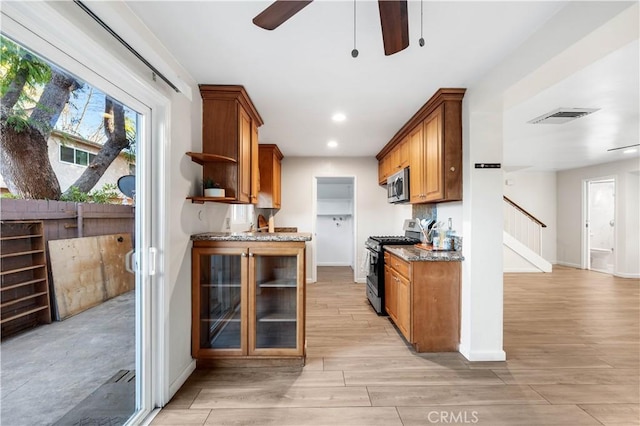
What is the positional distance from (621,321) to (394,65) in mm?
4070

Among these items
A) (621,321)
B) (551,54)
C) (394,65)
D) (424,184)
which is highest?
(394,65)

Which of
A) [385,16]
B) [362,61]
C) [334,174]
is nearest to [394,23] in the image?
[385,16]

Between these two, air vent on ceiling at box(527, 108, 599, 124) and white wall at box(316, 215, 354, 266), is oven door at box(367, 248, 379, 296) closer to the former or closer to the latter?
air vent on ceiling at box(527, 108, 599, 124)

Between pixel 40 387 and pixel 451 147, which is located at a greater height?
pixel 451 147

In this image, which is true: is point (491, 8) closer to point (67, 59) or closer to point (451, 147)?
point (451, 147)

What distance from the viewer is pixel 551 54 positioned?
1623 mm

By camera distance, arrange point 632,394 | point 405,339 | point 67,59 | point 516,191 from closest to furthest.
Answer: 1. point 67,59
2. point 632,394
3. point 405,339
4. point 516,191

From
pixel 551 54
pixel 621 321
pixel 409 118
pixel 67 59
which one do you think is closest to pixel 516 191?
pixel 621 321

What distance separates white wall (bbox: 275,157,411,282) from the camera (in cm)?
518

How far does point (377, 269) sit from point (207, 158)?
2335 millimetres

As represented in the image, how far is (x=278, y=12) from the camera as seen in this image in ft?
3.94

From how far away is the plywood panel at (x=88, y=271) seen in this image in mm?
1284

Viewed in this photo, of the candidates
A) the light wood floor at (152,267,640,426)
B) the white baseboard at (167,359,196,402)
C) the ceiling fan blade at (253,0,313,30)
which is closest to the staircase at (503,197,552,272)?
the light wood floor at (152,267,640,426)

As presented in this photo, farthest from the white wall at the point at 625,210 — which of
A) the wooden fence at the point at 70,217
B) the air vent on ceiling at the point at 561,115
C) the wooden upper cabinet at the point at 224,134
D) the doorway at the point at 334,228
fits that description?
the wooden fence at the point at 70,217
